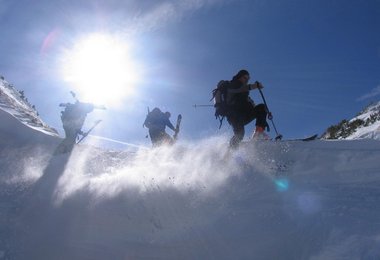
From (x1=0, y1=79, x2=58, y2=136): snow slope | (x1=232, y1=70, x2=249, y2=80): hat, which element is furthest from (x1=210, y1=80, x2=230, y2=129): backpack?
(x1=0, y1=79, x2=58, y2=136): snow slope

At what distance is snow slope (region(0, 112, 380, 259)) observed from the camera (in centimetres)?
512

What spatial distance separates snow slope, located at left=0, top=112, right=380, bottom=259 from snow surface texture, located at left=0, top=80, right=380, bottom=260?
0.02 meters

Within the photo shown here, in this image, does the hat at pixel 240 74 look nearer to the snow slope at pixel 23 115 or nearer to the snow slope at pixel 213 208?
the snow slope at pixel 213 208

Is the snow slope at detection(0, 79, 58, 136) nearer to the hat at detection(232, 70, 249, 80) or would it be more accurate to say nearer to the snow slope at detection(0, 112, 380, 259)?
the snow slope at detection(0, 112, 380, 259)

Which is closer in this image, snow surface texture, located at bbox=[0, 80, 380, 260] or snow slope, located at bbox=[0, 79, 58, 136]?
snow surface texture, located at bbox=[0, 80, 380, 260]

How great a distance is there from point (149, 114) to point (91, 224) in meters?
9.78

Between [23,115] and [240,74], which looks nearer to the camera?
[240,74]

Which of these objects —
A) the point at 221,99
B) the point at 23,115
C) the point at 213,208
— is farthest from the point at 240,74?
the point at 23,115

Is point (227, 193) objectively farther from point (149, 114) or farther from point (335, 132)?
point (335, 132)

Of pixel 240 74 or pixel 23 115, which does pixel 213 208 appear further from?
pixel 23 115

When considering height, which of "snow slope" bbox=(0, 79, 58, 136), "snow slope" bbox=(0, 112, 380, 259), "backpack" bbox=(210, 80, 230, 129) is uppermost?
"snow slope" bbox=(0, 79, 58, 136)

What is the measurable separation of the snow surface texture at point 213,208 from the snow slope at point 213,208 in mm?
15

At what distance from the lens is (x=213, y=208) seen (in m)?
6.27

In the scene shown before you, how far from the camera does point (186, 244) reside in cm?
559
